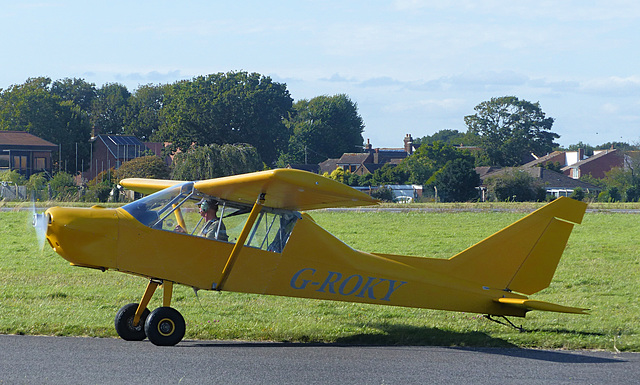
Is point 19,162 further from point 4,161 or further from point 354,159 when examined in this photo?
point 354,159

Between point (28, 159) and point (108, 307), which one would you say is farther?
point (28, 159)

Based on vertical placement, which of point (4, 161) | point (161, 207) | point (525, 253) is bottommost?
point (525, 253)

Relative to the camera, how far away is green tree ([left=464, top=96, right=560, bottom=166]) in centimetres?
10606

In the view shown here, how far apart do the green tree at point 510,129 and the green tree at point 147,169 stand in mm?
61100

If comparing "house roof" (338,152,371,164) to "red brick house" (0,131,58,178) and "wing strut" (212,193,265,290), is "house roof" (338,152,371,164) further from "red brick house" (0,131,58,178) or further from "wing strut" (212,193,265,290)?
"wing strut" (212,193,265,290)

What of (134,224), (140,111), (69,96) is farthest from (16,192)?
(69,96)

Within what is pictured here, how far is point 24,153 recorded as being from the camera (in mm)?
74750

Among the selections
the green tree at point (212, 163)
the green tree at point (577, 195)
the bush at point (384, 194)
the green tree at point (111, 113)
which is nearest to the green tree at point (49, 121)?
the green tree at point (111, 113)

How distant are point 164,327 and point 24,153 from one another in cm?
7240

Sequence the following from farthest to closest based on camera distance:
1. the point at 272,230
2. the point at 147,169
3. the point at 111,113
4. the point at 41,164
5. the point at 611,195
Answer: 1. the point at 111,113
2. the point at 41,164
3. the point at 611,195
4. the point at 147,169
5. the point at 272,230

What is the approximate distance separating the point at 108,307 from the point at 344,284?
4246 mm

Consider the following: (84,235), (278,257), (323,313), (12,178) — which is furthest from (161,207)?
(12,178)

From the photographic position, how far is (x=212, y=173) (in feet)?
169

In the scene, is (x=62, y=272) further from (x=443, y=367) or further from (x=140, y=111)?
(x=140, y=111)
